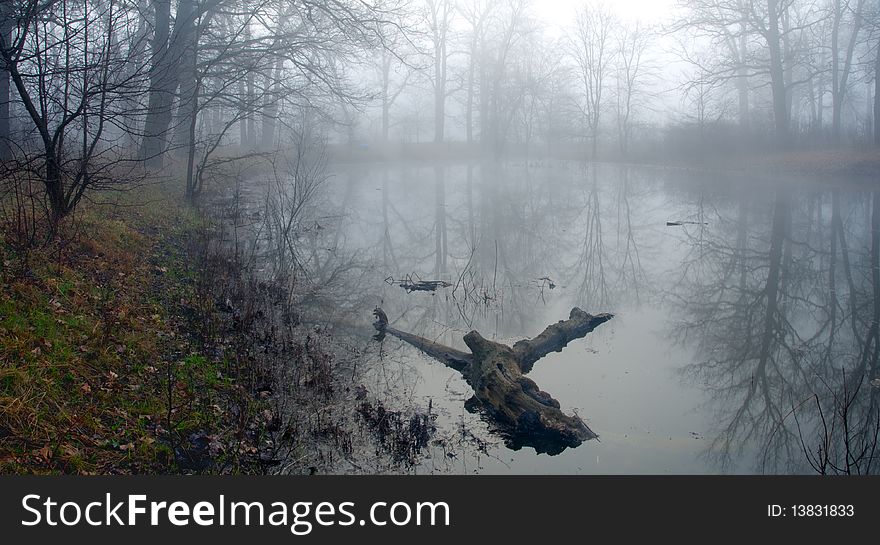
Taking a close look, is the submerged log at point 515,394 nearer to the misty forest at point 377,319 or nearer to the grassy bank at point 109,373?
the misty forest at point 377,319

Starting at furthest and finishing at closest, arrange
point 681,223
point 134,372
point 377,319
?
1. point 681,223
2. point 377,319
3. point 134,372

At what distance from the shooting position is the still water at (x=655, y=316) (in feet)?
18.2

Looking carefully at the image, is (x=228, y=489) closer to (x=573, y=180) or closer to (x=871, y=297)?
→ (x=871, y=297)

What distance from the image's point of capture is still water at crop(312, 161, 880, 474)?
5.56 metres

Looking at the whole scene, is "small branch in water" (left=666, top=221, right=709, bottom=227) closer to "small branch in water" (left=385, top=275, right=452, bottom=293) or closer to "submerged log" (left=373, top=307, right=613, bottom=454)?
"small branch in water" (left=385, top=275, right=452, bottom=293)

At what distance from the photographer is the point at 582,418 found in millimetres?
6031

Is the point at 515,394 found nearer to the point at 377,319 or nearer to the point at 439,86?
the point at 377,319

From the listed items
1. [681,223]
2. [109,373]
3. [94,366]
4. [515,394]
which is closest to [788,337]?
[515,394]

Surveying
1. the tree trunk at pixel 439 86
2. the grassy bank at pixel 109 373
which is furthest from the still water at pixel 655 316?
the tree trunk at pixel 439 86

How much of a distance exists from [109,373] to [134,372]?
236mm

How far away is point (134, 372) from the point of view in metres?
5.84

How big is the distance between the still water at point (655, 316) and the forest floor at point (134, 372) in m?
1.11

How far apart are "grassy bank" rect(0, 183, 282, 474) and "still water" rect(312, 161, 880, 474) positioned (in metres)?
1.57

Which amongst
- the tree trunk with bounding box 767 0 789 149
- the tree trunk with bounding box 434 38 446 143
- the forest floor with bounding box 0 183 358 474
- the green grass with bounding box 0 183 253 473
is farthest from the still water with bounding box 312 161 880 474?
the tree trunk with bounding box 434 38 446 143
